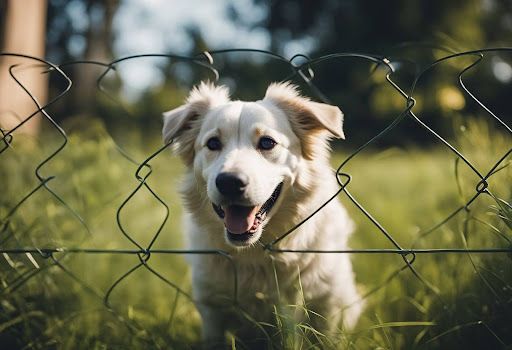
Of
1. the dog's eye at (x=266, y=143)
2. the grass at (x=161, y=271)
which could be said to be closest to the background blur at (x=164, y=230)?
the grass at (x=161, y=271)

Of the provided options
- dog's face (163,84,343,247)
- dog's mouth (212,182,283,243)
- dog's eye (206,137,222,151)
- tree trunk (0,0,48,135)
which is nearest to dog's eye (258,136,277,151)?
dog's face (163,84,343,247)

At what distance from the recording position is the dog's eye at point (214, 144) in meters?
2.39

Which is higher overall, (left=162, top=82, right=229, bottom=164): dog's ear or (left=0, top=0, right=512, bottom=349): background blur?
(left=162, top=82, right=229, bottom=164): dog's ear

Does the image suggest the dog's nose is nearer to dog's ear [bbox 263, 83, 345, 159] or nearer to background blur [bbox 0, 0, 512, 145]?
dog's ear [bbox 263, 83, 345, 159]

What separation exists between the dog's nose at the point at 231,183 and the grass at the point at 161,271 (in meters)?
0.60

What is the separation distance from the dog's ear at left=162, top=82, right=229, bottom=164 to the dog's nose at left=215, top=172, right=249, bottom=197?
0.60 m

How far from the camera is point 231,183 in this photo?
6.59 feet

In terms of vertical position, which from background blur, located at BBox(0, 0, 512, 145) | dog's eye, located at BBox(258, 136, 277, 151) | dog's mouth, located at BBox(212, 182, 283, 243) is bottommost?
background blur, located at BBox(0, 0, 512, 145)

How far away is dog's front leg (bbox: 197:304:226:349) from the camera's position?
2.40 m

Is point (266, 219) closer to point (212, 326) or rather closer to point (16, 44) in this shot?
point (212, 326)

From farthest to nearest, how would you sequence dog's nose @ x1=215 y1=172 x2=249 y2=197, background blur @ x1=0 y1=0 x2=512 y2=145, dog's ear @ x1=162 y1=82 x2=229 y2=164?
1. background blur @ x1=0 y1=0 x2=512 y2=145
2. dog's ear @ x1=162 y1=82 x2=229 y2=164
3. dog's nose @ x1=215 y1=172 x2=249 y2=197

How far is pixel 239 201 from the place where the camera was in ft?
6.74

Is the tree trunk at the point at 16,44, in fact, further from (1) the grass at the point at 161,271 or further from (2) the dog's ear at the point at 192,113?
(2) the dog's ear at the point at 192,113

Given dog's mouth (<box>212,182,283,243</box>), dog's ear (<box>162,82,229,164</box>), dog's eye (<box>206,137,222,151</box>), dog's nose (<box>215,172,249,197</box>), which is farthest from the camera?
dog's ear (<box>162,82,229,164</box>)
